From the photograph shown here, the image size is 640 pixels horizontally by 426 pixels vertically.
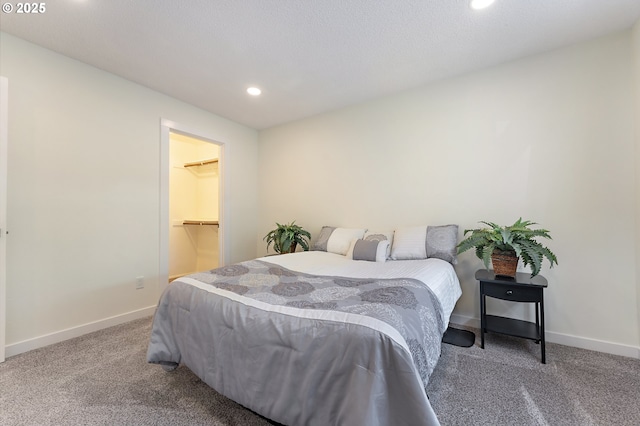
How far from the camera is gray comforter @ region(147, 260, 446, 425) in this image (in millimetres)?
918

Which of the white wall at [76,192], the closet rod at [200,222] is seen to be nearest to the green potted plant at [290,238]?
the closet rod at [200,222]

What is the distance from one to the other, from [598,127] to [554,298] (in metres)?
1.45

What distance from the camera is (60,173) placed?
2303 millimetres

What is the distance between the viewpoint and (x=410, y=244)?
2539 millimetres

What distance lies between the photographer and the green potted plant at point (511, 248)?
194 centimetres

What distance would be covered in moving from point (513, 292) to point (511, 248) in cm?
34

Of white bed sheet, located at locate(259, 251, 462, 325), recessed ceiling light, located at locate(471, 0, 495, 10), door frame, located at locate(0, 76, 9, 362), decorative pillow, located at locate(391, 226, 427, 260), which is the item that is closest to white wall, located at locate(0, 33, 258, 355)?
door frame, located at locate(0, 76, 9, 362)

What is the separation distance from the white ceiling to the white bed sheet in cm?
184

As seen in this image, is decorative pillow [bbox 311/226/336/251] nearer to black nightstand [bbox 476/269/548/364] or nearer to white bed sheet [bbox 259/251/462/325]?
white bed sheet [bbox 259/251/462/325]

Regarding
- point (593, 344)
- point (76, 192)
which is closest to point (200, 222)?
point (76, 192)

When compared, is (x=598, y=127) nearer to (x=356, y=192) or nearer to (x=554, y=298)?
(x=554, y=298)

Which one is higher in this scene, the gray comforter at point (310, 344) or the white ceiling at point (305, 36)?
the white ceiling at point (305, 36)

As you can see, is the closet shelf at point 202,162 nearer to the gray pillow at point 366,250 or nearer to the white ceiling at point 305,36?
the white ceiling at point 305,36

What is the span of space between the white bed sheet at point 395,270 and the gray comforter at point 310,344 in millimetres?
187
